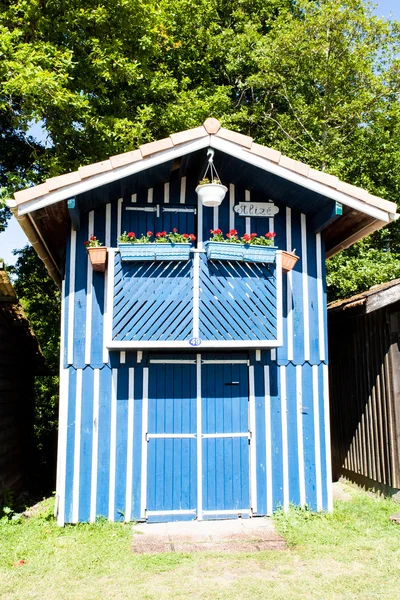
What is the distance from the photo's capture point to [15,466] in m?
9.23

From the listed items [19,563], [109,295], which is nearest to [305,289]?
[109,295]

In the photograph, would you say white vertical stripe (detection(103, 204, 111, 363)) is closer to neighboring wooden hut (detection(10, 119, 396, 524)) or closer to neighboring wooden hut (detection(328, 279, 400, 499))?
neighboring wooden hut (detection(10, 119, 396, 524))

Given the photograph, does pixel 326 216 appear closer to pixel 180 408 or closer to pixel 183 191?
pixel 183 191

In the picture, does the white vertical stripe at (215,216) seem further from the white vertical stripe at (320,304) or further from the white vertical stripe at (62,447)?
the white vertical stripe at (62,447)

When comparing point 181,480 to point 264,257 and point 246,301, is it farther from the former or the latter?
point 264,257

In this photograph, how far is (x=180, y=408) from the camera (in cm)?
699

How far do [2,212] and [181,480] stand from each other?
1042 centimetres

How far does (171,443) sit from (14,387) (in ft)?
12.4

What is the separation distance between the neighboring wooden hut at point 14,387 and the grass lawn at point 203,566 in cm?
213

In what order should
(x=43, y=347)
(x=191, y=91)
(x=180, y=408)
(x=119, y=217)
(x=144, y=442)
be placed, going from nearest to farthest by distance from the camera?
1. (x=144, y=442)
2. (x=180, y=408)
3. (x=119, y=217)
4. (x=43, y=347)
5. (x=191, y=91)

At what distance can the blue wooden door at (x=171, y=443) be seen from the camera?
6.75 m

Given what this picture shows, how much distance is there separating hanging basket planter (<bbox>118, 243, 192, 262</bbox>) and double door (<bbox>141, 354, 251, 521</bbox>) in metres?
1.38

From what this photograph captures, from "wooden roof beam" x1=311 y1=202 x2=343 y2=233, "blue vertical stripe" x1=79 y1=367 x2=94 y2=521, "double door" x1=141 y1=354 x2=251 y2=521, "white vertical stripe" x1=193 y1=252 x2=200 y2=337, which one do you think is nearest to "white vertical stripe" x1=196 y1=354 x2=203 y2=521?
"double door" x1=141 y1=354 x2=251 y2=521

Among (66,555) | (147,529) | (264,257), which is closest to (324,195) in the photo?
(264,257)
